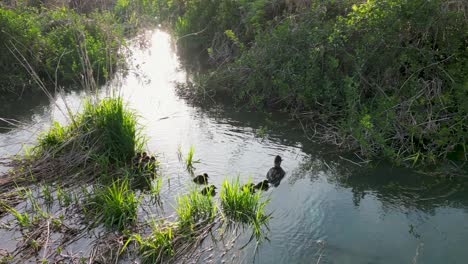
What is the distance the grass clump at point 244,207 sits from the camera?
4895 mm

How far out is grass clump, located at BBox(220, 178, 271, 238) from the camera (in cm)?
489

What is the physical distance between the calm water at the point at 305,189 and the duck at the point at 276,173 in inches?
3.8

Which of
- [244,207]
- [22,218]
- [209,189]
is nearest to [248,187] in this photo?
[244,207]

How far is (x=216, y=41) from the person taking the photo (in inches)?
434

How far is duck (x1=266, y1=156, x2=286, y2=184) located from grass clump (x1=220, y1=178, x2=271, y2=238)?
2.48 feet

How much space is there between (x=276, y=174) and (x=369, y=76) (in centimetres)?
256

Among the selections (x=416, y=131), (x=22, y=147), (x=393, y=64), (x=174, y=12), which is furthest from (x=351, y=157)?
(x=174, y=12)

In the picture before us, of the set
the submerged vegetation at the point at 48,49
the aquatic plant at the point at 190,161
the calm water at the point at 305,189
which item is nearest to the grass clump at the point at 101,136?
the calm water at the point at 305,189

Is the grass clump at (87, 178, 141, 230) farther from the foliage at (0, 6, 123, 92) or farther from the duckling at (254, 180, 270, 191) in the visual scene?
the foliage at (0, 6, 123, 92)

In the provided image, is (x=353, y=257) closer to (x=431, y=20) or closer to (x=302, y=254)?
(x=302, y=254)

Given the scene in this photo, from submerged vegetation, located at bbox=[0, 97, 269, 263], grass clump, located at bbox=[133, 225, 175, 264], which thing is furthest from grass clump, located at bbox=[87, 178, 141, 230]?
grass clump, located at bbox=[133, 225, 175, 264]

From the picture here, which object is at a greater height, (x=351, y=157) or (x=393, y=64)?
(x=393, y=64)

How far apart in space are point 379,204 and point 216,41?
266 inches

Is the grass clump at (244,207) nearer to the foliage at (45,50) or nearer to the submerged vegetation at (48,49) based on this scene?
the submerged vegetation at (48,49)
